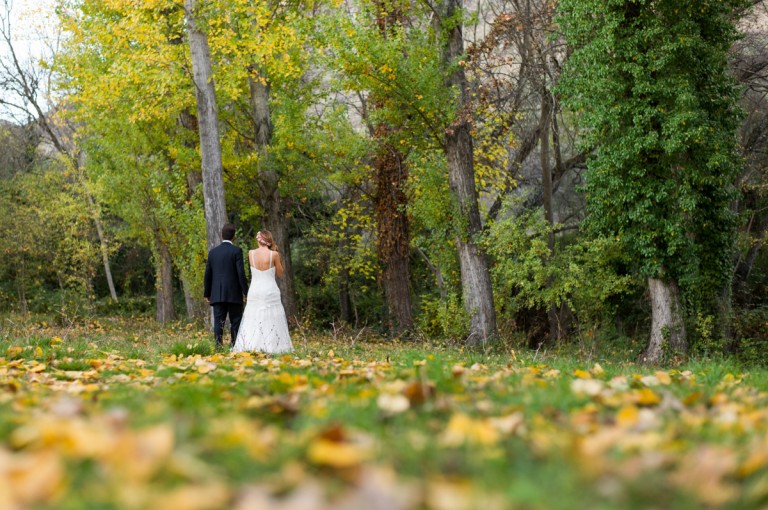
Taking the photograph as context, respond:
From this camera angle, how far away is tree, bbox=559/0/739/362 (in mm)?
18172

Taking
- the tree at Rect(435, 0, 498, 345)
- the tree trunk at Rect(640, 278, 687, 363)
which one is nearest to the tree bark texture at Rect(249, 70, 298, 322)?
the tree at Rect(435, 0, 498, 345)

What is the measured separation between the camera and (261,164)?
79.3 feet

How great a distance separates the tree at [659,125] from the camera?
59.6 feet

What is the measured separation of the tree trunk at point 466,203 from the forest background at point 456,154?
0.06 meters

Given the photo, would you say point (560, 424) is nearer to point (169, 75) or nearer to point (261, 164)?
point (169, 75)

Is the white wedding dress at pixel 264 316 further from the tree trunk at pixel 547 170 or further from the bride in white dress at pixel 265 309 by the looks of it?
the tree trunk at pixel 547 170

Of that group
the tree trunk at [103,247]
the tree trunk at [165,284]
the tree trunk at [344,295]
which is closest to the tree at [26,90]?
the tree trunk at [103,247]

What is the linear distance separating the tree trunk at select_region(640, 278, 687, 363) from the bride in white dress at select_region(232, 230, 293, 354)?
33.9 feet

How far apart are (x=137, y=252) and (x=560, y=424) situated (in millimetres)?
38940

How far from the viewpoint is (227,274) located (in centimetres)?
1271

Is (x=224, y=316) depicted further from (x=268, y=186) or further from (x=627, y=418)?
(x=268, y=186)

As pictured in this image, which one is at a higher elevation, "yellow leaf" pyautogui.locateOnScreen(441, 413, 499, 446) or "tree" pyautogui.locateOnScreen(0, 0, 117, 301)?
"tree" pyautogui.locateOnScreen(0, 0, 117, 301)

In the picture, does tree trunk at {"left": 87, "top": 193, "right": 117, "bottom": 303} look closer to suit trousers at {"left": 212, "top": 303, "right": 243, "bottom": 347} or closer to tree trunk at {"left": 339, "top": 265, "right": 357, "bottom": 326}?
tree trunk at {"left": 339, "top": 265, "right": 357, "bottom": 326}

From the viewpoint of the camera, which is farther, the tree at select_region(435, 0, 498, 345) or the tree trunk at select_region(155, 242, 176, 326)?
the tree trunk at select_region(155, 242, 176, 326)
